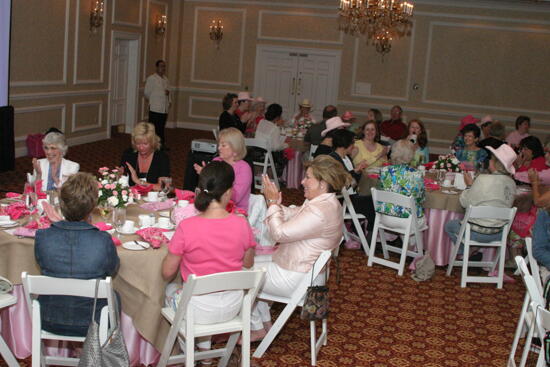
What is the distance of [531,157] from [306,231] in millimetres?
4227

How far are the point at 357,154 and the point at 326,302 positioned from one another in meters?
3.67

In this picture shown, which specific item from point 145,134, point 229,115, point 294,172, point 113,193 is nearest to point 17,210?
point 113,193

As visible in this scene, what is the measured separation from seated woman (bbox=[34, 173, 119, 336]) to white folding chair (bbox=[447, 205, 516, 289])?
336cm

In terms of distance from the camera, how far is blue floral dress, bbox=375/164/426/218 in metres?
5.92

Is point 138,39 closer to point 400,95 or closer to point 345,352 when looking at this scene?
point 400,95

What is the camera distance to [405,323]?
494cm

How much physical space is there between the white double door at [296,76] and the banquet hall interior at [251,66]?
0.02 metres

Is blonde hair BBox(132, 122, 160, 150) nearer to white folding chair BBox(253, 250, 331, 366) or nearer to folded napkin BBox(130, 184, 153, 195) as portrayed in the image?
folded napkin BBox(130, 184, 153, 195)

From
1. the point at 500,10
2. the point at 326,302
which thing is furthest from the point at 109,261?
the point at 500,10

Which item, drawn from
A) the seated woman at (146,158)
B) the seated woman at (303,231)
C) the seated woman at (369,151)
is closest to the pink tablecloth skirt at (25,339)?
the seated woman at (303,231)

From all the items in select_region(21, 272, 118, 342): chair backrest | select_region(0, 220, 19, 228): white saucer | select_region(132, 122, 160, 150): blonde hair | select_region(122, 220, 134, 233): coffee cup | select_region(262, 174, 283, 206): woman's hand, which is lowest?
select_region(21, 272, 118, 342): chair backrest

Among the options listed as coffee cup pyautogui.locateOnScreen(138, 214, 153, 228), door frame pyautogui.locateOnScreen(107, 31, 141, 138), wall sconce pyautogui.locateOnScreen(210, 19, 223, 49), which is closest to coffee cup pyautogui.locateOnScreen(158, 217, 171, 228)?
coffee cup pyautogui.locateOnScreen(138, 214, 153, 228)

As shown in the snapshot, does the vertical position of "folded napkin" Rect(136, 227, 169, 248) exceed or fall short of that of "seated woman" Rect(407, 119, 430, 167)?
it falls short

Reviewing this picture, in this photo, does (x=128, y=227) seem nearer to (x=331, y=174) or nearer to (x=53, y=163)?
(x=331, y=174)
